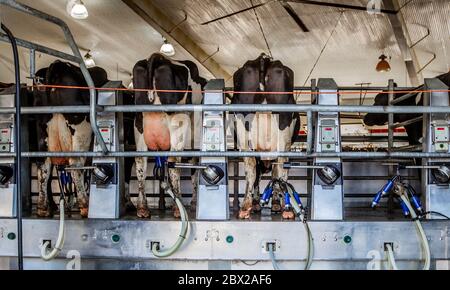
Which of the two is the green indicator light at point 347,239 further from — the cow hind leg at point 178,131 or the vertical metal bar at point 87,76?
the vertical metal bar at point 87,76

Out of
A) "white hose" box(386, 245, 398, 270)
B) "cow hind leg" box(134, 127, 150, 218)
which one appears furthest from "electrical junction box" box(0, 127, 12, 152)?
"white hose" box(386, 245, 398, 270)

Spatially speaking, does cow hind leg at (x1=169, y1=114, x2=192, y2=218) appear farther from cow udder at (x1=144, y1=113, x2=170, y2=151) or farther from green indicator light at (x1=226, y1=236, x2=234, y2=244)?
green indicator light at (x1=226, y1=236, x2=234, y2=244)

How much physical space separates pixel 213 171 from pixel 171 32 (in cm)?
798

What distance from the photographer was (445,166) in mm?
3385

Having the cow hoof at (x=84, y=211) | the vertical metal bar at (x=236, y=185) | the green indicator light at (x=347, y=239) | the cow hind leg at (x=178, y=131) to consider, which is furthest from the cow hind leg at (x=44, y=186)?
the green indicator light at (x=347, y=239)

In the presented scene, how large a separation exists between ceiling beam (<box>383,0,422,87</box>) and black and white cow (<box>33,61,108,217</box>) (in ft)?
23.5

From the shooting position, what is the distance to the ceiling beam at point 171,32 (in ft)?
31.0

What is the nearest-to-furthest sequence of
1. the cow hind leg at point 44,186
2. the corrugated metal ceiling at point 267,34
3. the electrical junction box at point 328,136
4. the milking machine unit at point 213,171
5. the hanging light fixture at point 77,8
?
1. the milking machine unit at point 213,171
2. the electrical junction box at point 328,136
3. the cow hind leg at point 44,186
4. the hanging light fixture at point 77,8
5. the corrugated metal ceiling at point 267,34

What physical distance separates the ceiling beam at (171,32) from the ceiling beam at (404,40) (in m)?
4.53

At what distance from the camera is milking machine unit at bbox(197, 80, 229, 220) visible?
340cm

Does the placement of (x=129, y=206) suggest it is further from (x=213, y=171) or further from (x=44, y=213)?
(x=213, y=171)

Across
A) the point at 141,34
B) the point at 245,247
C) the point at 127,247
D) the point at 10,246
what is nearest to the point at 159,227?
the point at 127,247
